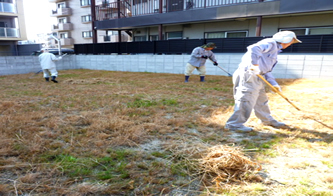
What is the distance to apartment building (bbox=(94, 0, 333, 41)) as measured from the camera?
8970 millimetres

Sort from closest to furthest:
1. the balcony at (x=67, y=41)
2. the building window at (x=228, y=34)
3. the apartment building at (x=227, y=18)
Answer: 1. the apartment building at (x=227, y=18)
2. the building window at (x=228, y=34)
3. the balcony at (x=67, y=41)

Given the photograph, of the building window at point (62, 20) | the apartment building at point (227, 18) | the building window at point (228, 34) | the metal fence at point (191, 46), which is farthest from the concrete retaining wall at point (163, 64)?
the building window at point (62, 20)

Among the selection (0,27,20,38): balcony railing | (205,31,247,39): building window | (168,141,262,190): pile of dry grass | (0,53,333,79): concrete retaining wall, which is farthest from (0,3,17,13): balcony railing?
(168,141,262,190): pile of dry grass

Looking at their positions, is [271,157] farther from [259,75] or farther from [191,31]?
[191,31]

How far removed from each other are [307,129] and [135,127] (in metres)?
2.66

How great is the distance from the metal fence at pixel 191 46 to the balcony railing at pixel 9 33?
9857 millimetres

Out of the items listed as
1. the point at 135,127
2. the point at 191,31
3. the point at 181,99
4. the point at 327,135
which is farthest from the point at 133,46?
the point at 327,135

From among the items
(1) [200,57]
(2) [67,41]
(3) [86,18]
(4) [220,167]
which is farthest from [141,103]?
(2) [67,41]

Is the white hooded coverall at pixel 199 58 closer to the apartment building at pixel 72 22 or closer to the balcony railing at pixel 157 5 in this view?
the balcony railing at pixel 157 5

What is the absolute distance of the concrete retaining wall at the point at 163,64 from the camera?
8.30 m

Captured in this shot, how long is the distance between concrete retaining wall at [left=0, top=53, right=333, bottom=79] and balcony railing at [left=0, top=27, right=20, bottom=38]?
1032 cm

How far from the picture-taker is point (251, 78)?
330cm

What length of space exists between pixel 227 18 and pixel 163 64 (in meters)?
→ 3.77

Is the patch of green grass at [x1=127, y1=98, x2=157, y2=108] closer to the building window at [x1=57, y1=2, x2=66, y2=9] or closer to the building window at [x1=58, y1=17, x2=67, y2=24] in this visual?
the building window at [x1=58, y1=17, x2=67, y2=24]
